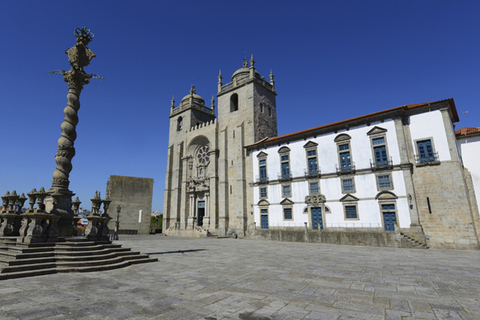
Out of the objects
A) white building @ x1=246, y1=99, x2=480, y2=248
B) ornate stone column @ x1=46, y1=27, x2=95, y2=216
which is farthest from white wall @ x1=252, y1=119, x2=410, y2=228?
ornate stone column @ x1=46, y1=27, x2=95, y2=216

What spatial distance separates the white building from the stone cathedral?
3821 millimetres

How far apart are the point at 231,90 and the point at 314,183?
18.0 metres

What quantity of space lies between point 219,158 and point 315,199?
1410 centimetres

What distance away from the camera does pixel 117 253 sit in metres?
10.0

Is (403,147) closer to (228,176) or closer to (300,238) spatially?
(300,238)

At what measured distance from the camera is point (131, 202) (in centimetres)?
3712

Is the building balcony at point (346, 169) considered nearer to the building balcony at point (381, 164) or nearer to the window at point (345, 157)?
the window at point (345, 157)

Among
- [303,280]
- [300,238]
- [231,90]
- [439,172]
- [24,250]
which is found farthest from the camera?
[231,90]

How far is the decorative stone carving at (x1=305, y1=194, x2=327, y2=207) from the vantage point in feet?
76.7

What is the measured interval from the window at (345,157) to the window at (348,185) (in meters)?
1.02

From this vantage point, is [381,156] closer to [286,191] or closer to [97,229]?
[286,191]

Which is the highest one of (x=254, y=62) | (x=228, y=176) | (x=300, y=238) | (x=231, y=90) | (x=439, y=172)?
(x=254, y=62)

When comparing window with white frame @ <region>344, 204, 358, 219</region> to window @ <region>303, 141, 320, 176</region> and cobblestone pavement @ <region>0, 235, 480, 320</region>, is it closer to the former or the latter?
window @ <region>303, 141, 320, 176</region>

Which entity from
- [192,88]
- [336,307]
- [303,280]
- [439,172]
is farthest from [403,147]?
[192,88]
